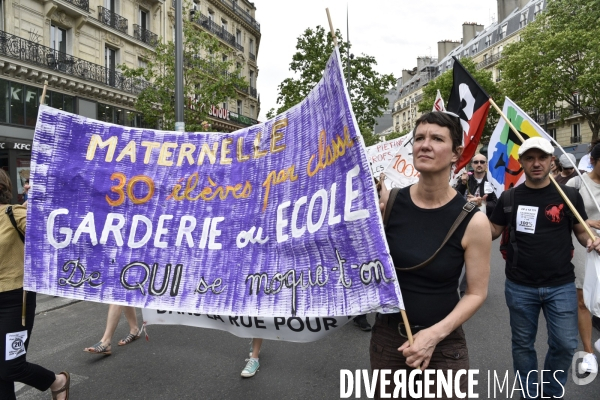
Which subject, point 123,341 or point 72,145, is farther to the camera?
point 123,341

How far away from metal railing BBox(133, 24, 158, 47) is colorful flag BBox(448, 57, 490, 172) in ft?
78.0

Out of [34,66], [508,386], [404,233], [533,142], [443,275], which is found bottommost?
[508,386]

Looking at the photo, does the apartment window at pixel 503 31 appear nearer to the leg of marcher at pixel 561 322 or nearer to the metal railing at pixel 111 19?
the metal railing at pixel 111 19

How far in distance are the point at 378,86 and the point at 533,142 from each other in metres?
26.8

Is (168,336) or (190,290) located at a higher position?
(190,290)

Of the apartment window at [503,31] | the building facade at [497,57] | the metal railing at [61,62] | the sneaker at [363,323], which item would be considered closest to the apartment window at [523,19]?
the building facade at [497,57]

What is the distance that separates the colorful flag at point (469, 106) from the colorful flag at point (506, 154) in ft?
0.66

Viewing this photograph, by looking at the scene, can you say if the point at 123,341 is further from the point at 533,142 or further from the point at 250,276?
the point at 533,142

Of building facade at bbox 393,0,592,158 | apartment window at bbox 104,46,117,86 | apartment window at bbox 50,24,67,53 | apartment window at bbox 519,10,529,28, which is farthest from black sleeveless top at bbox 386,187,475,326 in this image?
apartment window at bbox 519,10,529,28

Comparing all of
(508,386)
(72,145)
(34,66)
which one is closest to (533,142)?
(508,386)

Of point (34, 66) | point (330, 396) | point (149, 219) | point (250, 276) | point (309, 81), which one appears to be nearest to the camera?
point (250, 276)

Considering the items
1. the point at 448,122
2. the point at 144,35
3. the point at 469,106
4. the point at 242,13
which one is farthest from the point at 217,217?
the point at 242,13

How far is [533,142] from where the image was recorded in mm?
2977

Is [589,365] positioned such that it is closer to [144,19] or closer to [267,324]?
[267,324]
